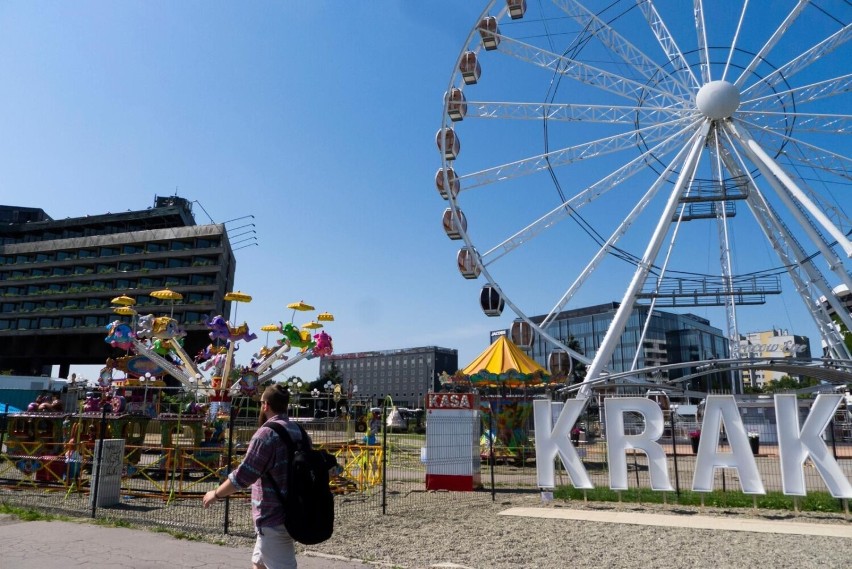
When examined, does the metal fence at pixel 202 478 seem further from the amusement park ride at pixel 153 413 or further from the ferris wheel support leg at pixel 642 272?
the ferris wheel support leg at pixel 642 272

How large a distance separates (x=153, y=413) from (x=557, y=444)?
37.9 feet

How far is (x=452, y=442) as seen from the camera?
1575 centimetres

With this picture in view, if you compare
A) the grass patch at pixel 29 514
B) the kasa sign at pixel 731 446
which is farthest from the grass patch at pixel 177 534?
the kasa sign at pixel 731 446

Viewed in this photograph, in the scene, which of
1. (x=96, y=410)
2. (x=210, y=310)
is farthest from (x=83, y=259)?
(x=96, y=410)

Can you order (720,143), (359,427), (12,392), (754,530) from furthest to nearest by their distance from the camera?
(12,392)
(359,427)
(720,143)
(754,530)

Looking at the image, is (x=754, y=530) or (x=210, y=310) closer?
(x=754, y=530)

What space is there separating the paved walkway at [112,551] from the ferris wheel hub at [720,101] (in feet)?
59.3

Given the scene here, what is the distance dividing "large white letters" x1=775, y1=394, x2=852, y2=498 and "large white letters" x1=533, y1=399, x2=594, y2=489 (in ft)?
10.7

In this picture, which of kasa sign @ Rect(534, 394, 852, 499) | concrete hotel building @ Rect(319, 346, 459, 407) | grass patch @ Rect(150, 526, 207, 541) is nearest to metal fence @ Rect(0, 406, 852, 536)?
grass patch @ Rect(150, 526, 207, 541)

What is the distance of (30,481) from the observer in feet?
48.5

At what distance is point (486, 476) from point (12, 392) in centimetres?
4347

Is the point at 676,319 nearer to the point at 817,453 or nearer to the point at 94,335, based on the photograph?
the point at 94,335

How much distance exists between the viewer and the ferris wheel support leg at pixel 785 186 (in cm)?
1763

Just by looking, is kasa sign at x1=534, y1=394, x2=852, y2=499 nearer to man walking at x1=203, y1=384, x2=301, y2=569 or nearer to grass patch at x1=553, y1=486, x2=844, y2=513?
grass patch at x1=553, y1=486, x2=844, y2=513
